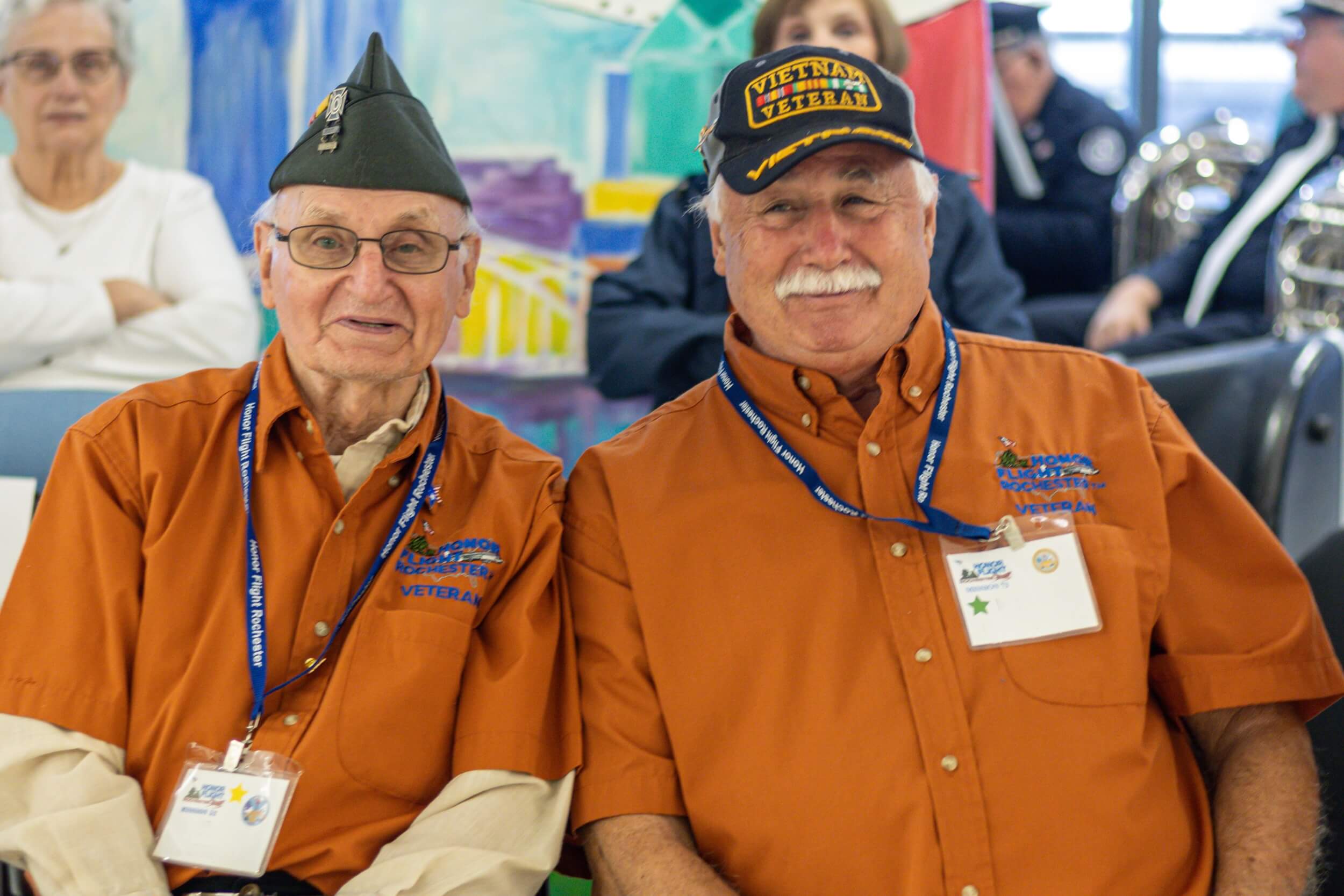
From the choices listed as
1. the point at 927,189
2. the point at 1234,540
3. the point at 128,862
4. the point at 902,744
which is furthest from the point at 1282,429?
the point at 128,862

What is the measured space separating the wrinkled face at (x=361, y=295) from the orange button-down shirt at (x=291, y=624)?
9 centimetres

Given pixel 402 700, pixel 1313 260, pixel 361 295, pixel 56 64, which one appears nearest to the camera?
pixel 402 700

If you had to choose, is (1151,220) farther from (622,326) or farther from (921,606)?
(921,606)

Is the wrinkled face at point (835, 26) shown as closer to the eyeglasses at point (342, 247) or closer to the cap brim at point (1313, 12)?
the eyeglasses at point (342, 247)

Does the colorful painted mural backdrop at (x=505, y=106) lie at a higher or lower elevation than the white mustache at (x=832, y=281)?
higher

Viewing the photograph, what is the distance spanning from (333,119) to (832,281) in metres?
0.78

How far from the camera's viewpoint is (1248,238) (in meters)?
4.66

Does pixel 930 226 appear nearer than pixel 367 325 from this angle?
No

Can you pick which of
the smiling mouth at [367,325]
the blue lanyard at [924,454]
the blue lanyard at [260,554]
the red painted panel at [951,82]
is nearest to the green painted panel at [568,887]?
the blue lanyard at [260,554]

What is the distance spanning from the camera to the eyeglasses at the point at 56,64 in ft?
8.87

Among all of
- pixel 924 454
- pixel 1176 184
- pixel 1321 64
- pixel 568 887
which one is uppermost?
pixel 1321 64

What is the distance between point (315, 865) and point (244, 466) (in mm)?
564

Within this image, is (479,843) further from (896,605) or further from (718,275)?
(718,275)

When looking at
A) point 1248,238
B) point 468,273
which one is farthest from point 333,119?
point 1248,238
